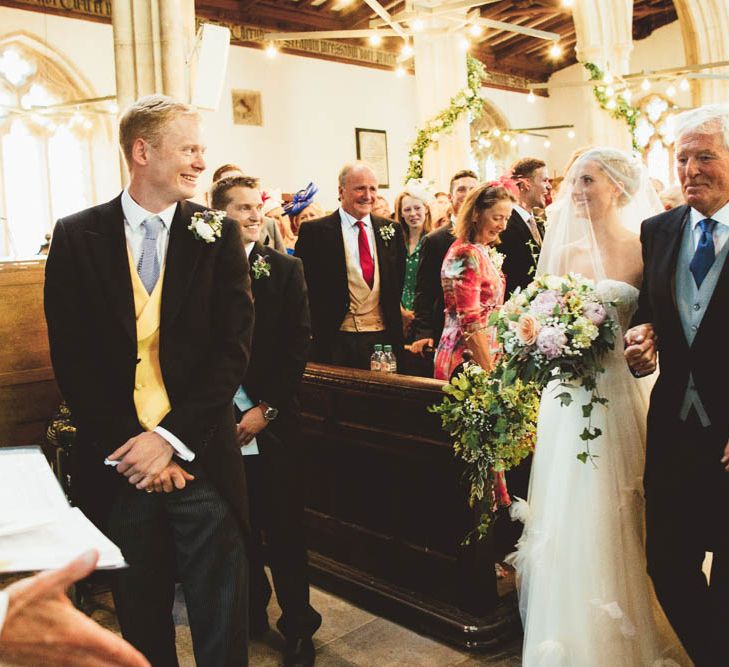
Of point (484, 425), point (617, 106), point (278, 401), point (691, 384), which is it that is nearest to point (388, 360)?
point (484, 425)

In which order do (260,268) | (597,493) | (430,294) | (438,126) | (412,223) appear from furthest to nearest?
(438,126)
(412,223)
(430,294)
(260,268)
(597,493)

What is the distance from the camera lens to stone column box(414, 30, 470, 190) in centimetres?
943

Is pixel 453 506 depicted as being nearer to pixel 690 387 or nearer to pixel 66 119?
pixel 690 387

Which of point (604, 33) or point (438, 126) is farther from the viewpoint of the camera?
point (604, 33)

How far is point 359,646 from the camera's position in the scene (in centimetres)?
310

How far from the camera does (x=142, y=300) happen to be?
2.08 meters

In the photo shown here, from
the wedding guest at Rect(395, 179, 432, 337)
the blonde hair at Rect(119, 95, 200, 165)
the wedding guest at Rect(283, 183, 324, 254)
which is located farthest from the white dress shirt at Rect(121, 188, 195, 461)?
the wedding guest at Rect(283, 183, 324, 254)

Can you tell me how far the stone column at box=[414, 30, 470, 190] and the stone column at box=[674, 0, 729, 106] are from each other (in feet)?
16.0

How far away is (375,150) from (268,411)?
44.2 ft

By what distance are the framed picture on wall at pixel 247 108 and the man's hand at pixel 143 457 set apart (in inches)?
495

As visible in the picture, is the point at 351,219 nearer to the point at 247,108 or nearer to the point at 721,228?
the point at 721,228

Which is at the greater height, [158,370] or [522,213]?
[522,213]

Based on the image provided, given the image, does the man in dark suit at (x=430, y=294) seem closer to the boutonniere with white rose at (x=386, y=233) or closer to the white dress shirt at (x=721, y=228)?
the boutonniere with white rose at (x=386, y=233)

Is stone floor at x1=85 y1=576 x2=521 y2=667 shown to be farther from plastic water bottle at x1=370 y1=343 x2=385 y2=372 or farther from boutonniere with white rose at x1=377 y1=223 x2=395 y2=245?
boutonniere with white rose at x1=377 y1=223 x2=395 y2=245
